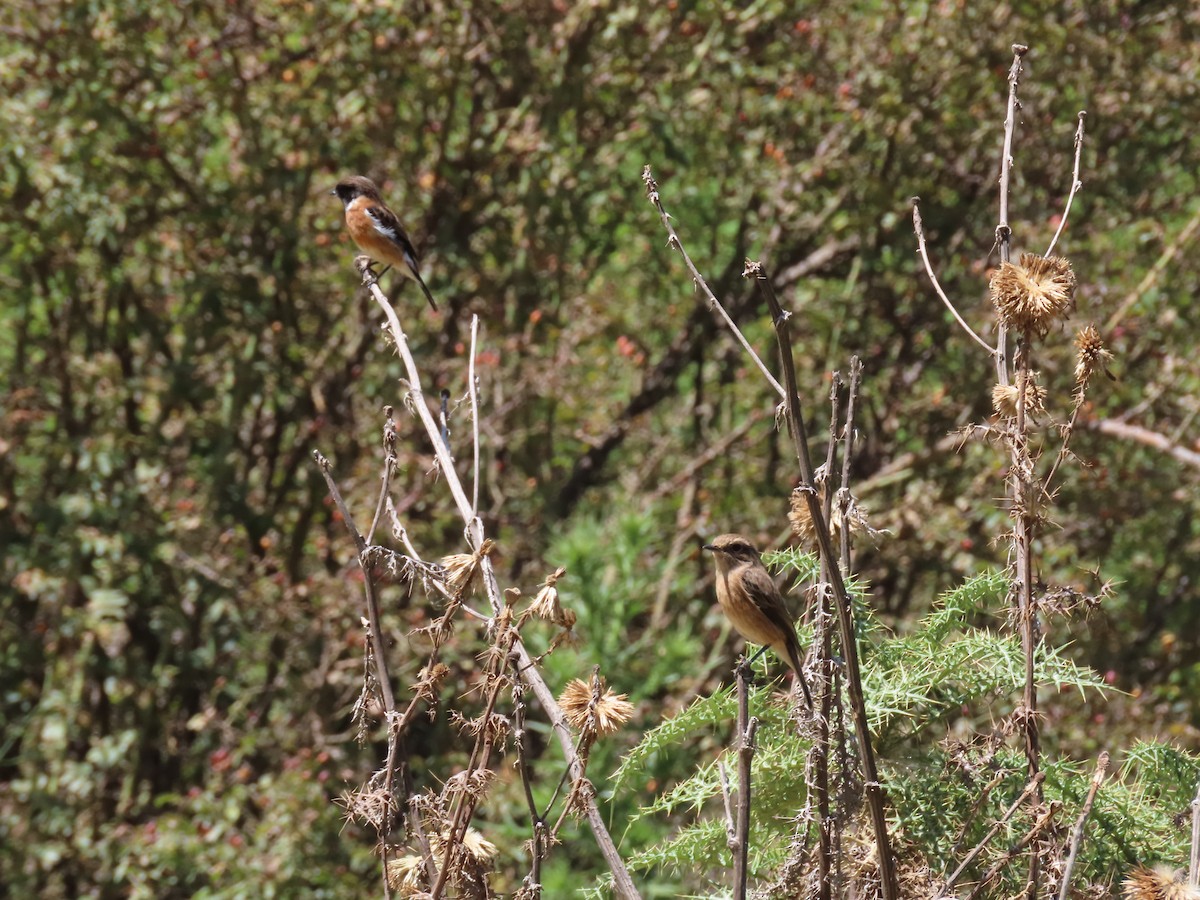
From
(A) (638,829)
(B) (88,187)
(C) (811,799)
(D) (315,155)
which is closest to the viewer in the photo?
(C) (811,799)

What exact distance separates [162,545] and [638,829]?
3.65 metres

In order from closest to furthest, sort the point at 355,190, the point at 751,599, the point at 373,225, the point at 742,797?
the point at 742,797
the point at 751,599
the point at 373,225
the point at 355,190

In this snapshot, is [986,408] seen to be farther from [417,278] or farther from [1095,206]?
[417,278]

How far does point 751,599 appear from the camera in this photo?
276 cm

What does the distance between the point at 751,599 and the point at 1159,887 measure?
48.6 inches

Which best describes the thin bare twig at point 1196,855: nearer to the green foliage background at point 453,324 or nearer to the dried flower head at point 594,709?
the dried flower head at point 594,709

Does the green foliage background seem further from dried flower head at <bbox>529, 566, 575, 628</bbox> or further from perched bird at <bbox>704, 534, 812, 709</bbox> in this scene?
dried flower head at <bbox>529, 566, 575, 628</bbox>

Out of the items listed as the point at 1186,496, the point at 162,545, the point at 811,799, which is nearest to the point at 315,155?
the point at 162,545

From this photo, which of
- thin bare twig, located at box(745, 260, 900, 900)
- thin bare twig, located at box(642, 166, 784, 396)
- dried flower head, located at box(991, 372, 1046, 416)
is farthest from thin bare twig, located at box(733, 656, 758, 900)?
dried flower head, located at box(991, 372, 1046, 416)

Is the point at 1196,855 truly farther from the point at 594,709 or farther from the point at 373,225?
the point at 373,225

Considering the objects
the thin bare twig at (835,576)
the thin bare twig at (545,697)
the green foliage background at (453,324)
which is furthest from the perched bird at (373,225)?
the thin bare twig at (835,576)

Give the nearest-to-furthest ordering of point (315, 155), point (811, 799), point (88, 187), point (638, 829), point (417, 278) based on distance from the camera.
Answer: point (811, 799) < point (638, 829) < point (417, 278) < point (88, 187) < point (315, 155)

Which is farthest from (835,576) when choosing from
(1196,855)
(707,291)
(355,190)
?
(355,190)

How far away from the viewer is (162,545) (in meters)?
6.72
